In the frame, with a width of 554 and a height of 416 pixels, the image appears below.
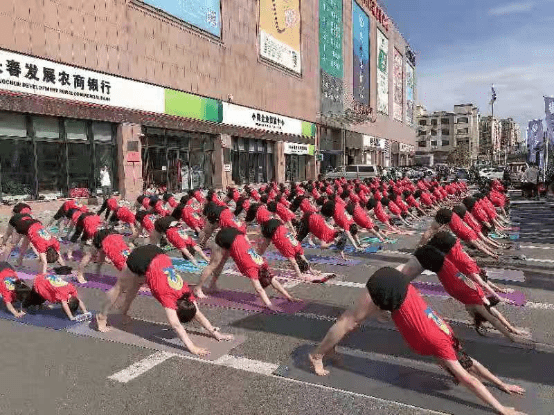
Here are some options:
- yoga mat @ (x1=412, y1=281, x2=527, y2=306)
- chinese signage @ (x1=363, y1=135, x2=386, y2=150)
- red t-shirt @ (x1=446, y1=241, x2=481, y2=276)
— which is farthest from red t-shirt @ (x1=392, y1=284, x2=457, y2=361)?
chinese signage @ (x1=363, y1=135, x2=386, y2=150)

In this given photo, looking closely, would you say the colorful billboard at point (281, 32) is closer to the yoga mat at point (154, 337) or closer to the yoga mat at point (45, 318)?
the yoga mat at point (45, 318)

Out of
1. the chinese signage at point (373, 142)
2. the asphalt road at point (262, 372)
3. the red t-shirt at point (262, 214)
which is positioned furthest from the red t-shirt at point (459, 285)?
the chinese signage at point (373, 142)

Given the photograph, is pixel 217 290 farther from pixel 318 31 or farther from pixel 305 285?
pixel 318 31

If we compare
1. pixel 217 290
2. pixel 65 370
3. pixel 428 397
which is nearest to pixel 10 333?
pixel 65 370

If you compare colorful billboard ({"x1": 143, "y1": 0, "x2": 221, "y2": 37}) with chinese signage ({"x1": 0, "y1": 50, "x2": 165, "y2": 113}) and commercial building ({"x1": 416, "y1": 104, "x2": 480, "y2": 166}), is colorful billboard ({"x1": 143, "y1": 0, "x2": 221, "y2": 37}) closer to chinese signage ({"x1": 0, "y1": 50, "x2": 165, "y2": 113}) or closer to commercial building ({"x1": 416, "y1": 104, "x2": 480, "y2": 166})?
chinese signage ({"x1": 0, "y1": 50, "x2": 165, "y2": 113})

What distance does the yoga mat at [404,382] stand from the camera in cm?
440

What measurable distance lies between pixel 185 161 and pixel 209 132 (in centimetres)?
242

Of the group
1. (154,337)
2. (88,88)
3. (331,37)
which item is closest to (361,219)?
(154,337)

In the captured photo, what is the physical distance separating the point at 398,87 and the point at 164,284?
77205 mm

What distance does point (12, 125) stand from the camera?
1923 cm

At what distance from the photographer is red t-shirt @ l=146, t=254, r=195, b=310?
18.2ft

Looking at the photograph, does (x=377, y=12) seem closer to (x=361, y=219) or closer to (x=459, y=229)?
(x=361, y=219)

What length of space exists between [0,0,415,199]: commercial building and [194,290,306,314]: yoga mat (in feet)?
47.2

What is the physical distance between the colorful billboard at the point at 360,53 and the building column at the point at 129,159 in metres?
35.8
